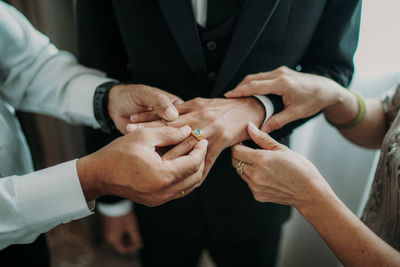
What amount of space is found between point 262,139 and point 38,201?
560mm

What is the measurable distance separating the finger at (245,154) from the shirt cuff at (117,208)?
660 mm

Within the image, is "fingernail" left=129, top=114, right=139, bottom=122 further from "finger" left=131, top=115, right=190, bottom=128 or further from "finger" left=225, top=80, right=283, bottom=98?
"finger" left=225, top=80, right=283, bottom=98

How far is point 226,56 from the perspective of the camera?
74cm

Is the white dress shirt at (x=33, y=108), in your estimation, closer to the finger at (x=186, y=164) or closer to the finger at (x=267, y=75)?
the finger at (x=186, y=164)

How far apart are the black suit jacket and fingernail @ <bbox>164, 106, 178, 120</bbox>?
0.14 m

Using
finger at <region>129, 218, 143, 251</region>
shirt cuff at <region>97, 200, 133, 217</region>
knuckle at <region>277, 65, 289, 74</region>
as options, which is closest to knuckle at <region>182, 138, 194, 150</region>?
knuckle at <region>277, 65, 289, 74</region>

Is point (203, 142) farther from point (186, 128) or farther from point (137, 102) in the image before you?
point (137, 102)

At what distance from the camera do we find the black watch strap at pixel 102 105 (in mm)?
850

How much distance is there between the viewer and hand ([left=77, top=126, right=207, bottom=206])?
22.6 inches

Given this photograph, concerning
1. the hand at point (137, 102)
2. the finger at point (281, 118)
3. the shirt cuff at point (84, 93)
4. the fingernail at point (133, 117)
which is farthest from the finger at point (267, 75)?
the shirt cuff at point (84, 93)

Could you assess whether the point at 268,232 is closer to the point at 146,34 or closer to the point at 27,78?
the point at 146,34

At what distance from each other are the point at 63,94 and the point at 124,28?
0.34 metres

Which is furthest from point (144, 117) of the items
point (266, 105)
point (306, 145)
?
point (306, 145)

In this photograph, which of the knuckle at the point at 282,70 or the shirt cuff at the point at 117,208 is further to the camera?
the shirt cuff at the point at 117,208
